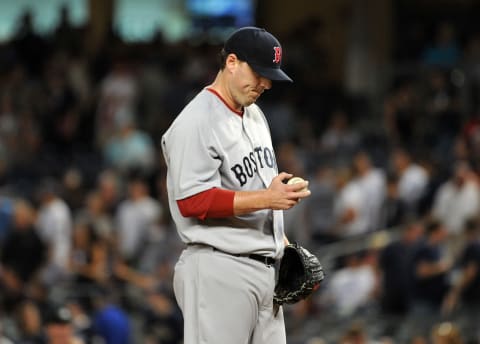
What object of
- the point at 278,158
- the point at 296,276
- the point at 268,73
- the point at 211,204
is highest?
the point at 268,73

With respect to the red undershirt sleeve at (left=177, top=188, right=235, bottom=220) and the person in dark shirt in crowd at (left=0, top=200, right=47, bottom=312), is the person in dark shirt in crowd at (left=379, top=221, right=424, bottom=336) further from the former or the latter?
the red undershirt sleeve at (left=177, top=188, right=235, bottom=220)

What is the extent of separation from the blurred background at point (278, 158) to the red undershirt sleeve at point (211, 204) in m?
3.43

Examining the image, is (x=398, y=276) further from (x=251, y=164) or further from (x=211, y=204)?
(x=211, y=204)

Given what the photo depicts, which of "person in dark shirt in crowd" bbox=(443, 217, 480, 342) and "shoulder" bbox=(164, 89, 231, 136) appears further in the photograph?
"person in dark shirt in crowd" bbox=(443, 217, 480, 342)

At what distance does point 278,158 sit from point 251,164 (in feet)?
31.1

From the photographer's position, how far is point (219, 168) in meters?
3.89

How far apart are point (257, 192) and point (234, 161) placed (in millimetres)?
201

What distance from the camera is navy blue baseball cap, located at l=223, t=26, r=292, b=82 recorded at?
384cm

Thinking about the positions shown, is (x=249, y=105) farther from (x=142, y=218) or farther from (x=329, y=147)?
(x=329, y=147)

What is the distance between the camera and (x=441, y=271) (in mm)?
10164

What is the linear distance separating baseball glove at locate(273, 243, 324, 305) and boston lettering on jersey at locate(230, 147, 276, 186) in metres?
0.32

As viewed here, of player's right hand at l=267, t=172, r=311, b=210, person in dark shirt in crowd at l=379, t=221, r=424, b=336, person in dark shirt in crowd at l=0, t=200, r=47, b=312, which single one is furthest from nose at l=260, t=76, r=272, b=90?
person in dark shirt in crowd at l=0, t=200, r=47, b=312

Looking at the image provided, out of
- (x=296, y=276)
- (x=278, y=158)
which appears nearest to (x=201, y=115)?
(x=296, y=276)

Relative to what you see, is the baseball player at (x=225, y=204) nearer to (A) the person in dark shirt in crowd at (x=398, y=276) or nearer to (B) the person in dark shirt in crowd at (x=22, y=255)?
(A) the person in dark shirt in crowd at (x=398, y=276)
